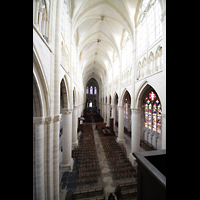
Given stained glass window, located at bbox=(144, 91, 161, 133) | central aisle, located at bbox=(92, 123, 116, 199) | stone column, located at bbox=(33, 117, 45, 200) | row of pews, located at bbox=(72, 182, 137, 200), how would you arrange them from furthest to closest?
stained glass window, located at bbox=(144, 91, 161, 133), central aisle, located at bbox=(92, 123, 116, 199), row of pews, located at bbox=(72, 182, 137, 200), stone column, located at bbox=(33, 117, 45, 200)

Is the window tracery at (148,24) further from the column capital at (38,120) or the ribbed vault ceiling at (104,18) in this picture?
the column capital at (38,120)

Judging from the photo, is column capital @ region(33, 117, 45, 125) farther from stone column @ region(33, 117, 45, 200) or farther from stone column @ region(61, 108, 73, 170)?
stone column @ region(61, 108, 73, 170)

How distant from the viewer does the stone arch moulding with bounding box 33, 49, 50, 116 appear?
10.2 ft

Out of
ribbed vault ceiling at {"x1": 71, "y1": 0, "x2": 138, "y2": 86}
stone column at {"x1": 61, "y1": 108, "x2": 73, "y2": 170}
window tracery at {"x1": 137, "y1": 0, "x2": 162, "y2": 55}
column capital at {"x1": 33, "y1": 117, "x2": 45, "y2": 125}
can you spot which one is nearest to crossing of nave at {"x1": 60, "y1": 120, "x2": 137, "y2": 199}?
stone column at {"x1": 61, "y1": 108, "x2": 73, "y2": 170}

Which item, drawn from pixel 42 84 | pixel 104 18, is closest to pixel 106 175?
pixel 42 84

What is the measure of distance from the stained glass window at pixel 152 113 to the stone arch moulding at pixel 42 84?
1139 cm

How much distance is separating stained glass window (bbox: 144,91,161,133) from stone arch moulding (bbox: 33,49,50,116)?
1139 centimetres

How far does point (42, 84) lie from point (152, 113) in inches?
494

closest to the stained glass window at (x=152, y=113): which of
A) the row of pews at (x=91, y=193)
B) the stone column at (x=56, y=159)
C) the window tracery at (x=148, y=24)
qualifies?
the window tracery at (x=148, y=24)
